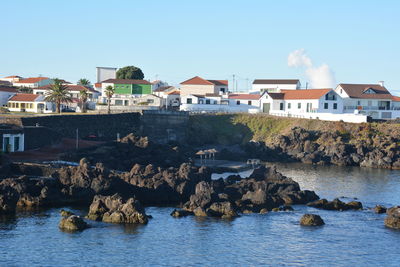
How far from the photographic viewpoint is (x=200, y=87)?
137 metres

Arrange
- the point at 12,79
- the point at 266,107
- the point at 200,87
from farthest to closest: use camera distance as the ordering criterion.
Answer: the point at 12,79, the point at 200,87, the point at 266,107

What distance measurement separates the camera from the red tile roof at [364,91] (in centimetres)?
12750

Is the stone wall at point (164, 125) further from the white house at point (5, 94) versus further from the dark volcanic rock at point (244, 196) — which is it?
the dark volcanic rock at point (244, 196)

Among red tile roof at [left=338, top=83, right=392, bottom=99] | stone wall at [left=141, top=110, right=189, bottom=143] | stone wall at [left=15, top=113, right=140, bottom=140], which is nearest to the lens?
stone wall at [left=15, top=113, right=140, bottom=140]

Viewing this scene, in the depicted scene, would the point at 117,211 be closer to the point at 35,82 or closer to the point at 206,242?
the point at 206,242

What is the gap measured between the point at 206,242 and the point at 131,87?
311 feet

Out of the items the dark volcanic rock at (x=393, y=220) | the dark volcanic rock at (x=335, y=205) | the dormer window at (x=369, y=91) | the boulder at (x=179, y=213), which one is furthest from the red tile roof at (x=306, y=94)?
the boulder at (x=179, y=213)

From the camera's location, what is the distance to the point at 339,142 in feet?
337

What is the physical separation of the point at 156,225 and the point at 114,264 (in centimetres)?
1032

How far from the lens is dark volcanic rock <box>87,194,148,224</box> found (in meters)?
53.2

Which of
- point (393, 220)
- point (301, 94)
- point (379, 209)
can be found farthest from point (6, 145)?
point (301, 94)

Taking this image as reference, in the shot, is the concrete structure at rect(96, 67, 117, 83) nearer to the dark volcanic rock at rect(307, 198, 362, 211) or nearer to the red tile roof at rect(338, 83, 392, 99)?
the red tile roof at rect(338, 83, 392, 99)

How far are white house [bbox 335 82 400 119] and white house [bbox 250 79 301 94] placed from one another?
1765 centimetres

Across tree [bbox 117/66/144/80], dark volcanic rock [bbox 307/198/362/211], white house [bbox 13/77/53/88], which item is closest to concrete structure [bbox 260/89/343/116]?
tree [bbox 117/66/144/80]
